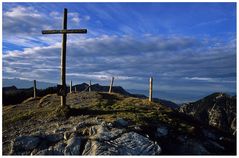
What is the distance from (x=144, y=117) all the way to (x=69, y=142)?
6995 mm

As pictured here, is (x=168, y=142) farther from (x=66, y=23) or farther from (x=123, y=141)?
(x=66, y=23)

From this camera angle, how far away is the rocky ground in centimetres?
1644

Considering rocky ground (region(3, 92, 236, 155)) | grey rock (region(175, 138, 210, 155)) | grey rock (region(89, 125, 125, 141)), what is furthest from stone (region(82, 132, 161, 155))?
grey rock (region(175, 138, 210, 155))

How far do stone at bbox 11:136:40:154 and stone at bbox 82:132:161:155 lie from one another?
2.59 meters

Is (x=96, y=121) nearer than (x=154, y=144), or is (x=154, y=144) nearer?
(x=154, y=144)

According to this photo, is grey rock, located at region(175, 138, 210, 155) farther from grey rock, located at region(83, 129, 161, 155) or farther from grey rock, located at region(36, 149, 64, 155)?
grey rock, located at region(36, 149, 64, 155)

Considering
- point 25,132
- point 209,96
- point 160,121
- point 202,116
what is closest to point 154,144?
point 160,121

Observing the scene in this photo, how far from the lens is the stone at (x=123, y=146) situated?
15.9 m

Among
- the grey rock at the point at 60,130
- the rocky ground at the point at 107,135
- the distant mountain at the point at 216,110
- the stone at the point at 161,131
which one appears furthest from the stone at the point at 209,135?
the distant mountain at the point at 216,110

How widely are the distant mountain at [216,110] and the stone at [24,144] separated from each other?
47721 mm

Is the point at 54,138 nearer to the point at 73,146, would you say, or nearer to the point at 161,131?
the point at 73,146

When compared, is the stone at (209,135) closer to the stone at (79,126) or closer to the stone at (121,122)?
the stone at (121,122)

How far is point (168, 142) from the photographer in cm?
1861

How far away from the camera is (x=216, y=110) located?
68875mm
